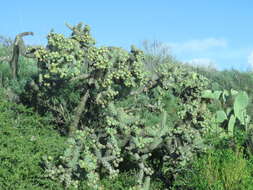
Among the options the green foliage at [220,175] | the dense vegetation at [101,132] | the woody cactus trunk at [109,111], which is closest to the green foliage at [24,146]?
the dense vegetation at [101,132]

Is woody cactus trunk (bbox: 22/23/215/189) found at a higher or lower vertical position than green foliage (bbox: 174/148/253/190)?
higher

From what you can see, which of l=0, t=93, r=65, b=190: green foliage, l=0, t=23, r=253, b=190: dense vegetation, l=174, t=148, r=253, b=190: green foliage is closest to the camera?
l=0, t=93, r=65, b=190: green foliage

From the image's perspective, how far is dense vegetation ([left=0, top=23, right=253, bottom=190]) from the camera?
6.85m

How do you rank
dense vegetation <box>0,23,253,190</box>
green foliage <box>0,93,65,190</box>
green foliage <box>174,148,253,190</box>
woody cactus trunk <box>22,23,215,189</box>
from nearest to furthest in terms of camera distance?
green foliage <box>0,93,65,190</box>
dense vegetation <box>0,23,253,190</box>
green foliage <box>174,148,253,190</box>
woody cactus trunk <box>22,23,215,189</box>

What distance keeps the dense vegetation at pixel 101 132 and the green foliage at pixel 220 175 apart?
1cm

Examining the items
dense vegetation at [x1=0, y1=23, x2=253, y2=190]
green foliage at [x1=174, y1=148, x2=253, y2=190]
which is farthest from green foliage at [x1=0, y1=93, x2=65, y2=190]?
green foliage at [x1=174, y1=148, x2=253, y2=190]

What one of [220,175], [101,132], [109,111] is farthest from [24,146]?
[220,175]

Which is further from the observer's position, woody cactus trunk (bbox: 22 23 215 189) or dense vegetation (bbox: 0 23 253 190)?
woody cactus trunk (bbox: 22 23 215 189)

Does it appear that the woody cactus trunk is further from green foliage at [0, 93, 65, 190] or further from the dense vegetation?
green foliage at [0, 93, 65, 190]

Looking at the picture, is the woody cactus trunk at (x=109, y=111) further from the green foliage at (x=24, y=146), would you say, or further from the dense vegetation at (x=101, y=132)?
the green foliage at (x=24, y=146)

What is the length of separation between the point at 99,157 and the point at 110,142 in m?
0.27

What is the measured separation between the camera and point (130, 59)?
8406mm

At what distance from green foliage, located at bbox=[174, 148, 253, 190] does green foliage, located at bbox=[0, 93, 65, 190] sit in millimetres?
2016

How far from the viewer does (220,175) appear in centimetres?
742
